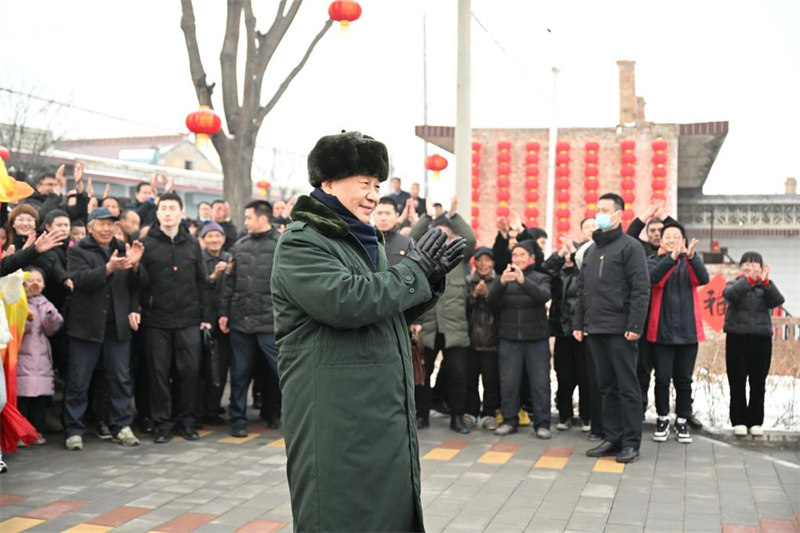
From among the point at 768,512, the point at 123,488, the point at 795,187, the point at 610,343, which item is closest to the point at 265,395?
the point at 123,488

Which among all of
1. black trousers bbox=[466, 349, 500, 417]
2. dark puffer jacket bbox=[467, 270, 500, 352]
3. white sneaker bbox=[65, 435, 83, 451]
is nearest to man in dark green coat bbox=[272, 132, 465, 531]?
white sneaker bbox=[65, 435, 83, 451]

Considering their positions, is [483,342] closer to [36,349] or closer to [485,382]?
[485,382]

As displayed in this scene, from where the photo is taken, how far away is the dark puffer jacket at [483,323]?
8.77 m

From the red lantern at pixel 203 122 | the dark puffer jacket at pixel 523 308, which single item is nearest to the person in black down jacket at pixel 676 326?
the dark puffer jacket at pixel 523 308

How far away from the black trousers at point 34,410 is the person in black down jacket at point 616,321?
16.0 feet

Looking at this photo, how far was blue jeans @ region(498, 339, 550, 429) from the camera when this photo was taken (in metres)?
8.36

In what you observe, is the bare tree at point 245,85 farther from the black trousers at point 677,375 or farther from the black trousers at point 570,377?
the black trousers at point 677,375

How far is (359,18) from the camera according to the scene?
988 centimetres

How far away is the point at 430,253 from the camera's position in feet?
10.0

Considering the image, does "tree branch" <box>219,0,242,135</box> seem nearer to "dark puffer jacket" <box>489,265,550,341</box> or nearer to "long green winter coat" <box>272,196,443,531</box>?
Result: "dark puffer jacket" <box>489,265,550,341</box>

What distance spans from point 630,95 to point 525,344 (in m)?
16.3

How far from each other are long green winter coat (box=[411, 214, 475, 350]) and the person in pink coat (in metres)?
3.46

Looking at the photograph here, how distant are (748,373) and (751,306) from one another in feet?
2.07

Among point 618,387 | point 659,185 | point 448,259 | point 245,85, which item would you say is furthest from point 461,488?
point 659,185
